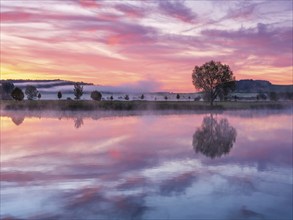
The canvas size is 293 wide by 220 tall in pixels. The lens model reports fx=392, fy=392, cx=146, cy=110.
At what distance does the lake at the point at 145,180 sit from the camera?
15031mm

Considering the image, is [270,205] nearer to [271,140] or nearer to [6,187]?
[6,187]

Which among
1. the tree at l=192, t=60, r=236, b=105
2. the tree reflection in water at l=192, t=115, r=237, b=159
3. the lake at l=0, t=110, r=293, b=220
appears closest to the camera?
the lake at l=0, t=110, r=293, b=220

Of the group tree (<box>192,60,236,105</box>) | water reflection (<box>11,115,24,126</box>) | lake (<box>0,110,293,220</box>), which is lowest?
lake (<box>0,110,293,220</box>)

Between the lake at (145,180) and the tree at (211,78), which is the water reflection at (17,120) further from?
the tree at (211,78)

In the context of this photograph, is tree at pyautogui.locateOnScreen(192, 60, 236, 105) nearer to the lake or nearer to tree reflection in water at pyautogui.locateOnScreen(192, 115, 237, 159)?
tree reflection in water at pyautogui.locateOnScreen(192, 115, 237, 159)

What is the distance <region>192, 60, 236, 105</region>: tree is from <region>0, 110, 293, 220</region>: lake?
91.7 metres

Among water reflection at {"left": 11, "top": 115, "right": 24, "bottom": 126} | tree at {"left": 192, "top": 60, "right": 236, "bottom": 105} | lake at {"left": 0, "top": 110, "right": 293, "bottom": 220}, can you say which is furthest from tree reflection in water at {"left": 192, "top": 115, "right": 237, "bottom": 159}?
tree at {"left": 192, "top": 60, "right": 236, "bottom": 105}

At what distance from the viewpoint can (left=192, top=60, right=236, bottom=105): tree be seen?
127m

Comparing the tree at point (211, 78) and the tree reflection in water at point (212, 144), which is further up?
the tree at point (211, 78)

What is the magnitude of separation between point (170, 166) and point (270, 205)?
873 cm

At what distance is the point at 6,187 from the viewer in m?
18.1

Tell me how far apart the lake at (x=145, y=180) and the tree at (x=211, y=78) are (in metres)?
91.7

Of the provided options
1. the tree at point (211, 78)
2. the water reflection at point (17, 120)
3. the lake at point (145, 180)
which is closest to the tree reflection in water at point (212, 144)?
Answer: the lake at point (145, 180)

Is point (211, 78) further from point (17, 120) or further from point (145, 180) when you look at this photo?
point (145, 180)
